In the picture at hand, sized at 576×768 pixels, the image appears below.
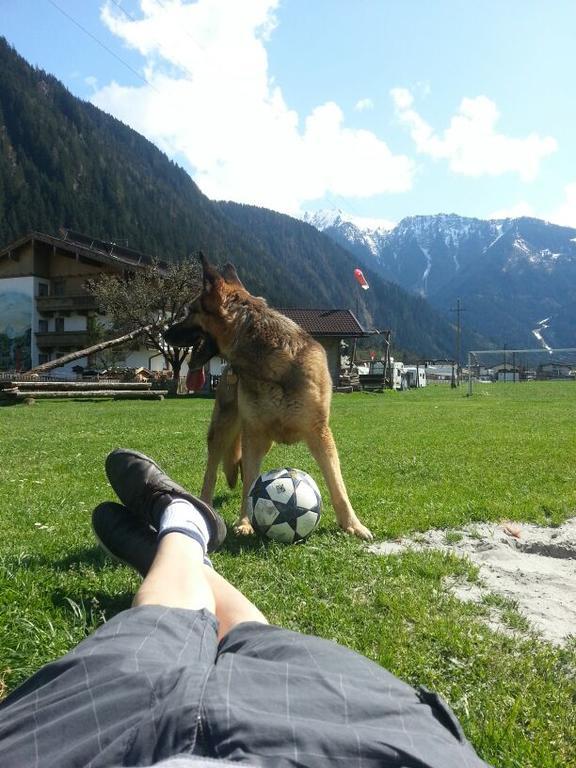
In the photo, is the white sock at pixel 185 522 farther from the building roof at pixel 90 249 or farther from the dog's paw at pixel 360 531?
the building roof at pixel 90 249

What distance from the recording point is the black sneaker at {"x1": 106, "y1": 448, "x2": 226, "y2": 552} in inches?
133

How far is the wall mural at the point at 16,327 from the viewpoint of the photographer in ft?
188

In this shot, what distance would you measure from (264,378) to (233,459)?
1484 millimetres

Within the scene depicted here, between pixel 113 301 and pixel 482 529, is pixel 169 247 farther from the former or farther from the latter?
pixel 482 529

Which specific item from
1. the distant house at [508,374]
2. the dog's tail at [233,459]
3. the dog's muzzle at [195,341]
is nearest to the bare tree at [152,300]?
the dog's tail at [233,459]

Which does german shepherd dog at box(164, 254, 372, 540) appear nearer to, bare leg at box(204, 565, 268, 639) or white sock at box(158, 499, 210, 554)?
white sock at box(158, 499, 210, 554)

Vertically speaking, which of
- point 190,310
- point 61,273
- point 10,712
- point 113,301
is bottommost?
point 10,712

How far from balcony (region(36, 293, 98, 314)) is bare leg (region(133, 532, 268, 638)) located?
52.6 m

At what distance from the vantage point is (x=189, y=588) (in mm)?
2295

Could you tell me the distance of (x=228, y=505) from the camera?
6.39m

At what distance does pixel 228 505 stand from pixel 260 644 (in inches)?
180

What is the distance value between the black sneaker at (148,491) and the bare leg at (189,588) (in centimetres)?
49

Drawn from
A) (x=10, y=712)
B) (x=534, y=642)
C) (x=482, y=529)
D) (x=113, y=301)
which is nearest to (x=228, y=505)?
(x=482, y=529)

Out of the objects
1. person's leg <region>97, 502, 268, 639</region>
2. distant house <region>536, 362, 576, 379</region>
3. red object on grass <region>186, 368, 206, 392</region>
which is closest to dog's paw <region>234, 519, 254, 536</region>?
person's leg <region>97, 502, 268, 639</region>
